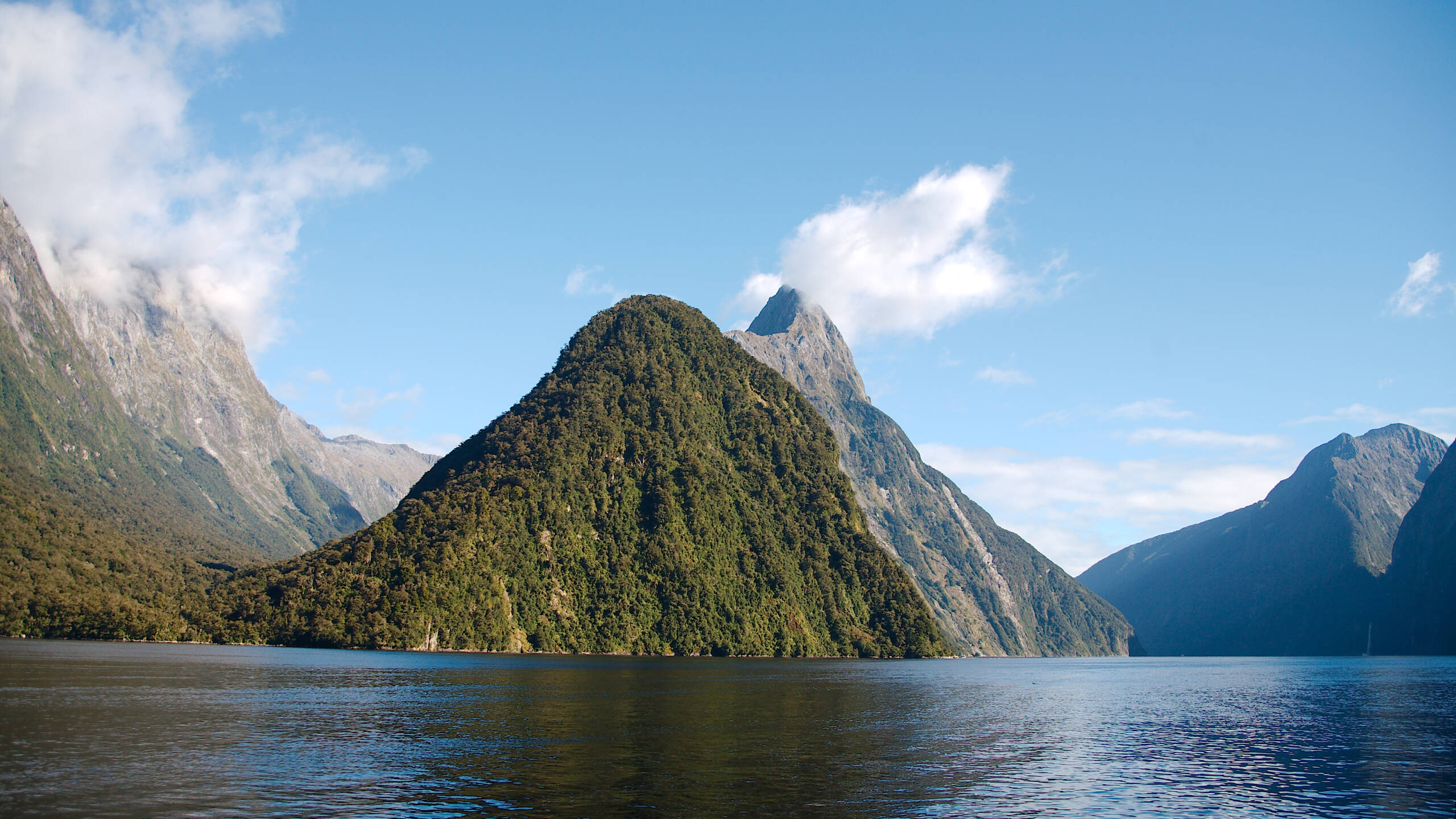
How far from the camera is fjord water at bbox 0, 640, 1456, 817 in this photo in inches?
1817

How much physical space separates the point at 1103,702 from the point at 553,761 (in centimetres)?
9492

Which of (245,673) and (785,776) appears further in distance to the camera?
(245,673)

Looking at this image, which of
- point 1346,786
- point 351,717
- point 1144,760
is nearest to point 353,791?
point 351,717

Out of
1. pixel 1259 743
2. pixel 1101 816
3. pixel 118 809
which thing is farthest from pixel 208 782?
pixel 1259 743

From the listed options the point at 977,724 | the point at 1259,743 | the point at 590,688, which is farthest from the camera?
the point at 590,688

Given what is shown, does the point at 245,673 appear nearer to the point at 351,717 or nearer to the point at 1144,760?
the point at 351,717

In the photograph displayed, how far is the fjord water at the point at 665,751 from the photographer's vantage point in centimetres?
4616

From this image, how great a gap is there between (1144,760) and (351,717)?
6373 centimetres

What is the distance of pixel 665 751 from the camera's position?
201 feet

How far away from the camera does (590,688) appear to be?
113875 mm

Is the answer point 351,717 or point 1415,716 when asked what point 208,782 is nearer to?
point 351,717

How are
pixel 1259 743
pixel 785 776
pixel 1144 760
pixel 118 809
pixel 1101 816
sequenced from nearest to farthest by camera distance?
pixel 118 809
pixel 1101 816
pixel 785 776
pixel 1144 760
pixel 1259 743

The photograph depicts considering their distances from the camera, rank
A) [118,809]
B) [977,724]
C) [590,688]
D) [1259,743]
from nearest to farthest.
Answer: [118,809], [1259,743], [977,724], [590,688]

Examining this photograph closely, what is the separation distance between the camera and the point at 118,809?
41281 mm
